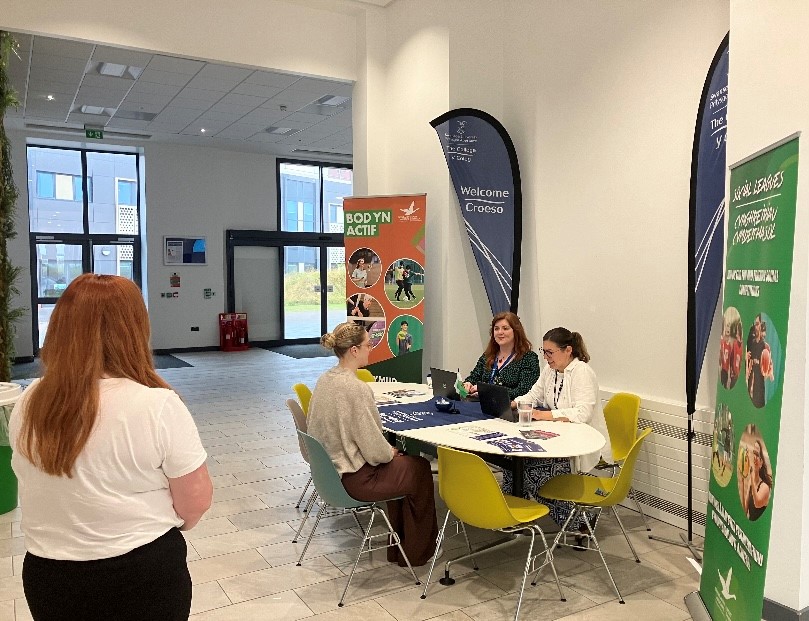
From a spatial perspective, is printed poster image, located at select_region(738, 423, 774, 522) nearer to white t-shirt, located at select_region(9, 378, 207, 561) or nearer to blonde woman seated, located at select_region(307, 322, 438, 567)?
blonde woman seated, located at select_region(307, 322, 438, 567)

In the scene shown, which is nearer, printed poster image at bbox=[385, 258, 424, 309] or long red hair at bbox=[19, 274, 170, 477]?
long red hair at bbox=[19, 274, 170, 477]

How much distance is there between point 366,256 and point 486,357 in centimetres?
186

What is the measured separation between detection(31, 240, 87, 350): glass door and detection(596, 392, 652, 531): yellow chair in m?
10.7

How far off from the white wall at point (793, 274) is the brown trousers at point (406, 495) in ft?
5.56

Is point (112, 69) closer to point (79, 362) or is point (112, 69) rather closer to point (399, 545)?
point (399, 545)

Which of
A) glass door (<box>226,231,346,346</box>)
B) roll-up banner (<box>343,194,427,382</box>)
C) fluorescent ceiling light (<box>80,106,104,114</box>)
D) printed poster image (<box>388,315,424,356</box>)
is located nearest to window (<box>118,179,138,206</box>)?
glass door (<box>226,231,346,346</box>)

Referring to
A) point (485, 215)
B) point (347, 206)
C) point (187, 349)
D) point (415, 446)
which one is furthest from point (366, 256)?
point (187, 349)

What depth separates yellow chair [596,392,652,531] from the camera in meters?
4.39

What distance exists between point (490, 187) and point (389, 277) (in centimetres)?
123

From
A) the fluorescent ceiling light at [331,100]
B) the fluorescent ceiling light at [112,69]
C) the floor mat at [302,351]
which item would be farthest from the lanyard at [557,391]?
the floor mat at [302,351]

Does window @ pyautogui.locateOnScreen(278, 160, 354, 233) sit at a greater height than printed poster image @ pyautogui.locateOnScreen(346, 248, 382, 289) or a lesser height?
greater

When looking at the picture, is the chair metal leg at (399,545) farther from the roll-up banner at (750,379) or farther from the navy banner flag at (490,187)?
the navy banner flag at (490,187)

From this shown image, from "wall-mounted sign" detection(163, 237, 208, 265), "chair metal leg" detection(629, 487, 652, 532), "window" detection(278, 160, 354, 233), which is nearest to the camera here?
"chair metal leg" detection(629, 487, 652, 532)

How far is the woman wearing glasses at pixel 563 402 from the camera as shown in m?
4.08
